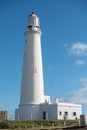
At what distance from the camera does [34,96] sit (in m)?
52.2

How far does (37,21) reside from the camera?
5522 cm

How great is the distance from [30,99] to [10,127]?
12.0m

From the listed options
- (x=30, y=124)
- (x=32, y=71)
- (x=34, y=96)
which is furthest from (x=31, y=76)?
(x=30, y=124)

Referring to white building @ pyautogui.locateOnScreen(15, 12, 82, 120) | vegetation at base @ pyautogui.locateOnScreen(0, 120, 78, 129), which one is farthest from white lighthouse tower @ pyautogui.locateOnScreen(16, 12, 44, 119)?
vegetation at base @ pyautogui.locateOnScreen(0, 120, 78, 129)

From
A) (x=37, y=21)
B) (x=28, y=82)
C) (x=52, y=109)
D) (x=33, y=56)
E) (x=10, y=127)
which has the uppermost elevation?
(x=37, y=21)

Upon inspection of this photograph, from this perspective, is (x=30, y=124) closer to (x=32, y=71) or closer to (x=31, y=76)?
(x=31, y=76)

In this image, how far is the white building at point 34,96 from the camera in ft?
170

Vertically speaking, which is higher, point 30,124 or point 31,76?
point 31,76

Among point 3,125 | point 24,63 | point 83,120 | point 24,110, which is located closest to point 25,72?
point 24,63

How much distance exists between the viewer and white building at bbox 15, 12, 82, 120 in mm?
51812

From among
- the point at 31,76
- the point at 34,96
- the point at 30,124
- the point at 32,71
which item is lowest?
the point at 30,124

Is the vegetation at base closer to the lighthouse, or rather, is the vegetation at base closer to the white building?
the white building

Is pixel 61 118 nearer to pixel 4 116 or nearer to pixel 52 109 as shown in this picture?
pixel 52 109

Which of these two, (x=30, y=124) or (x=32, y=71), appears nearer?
(x=30, y=124)
